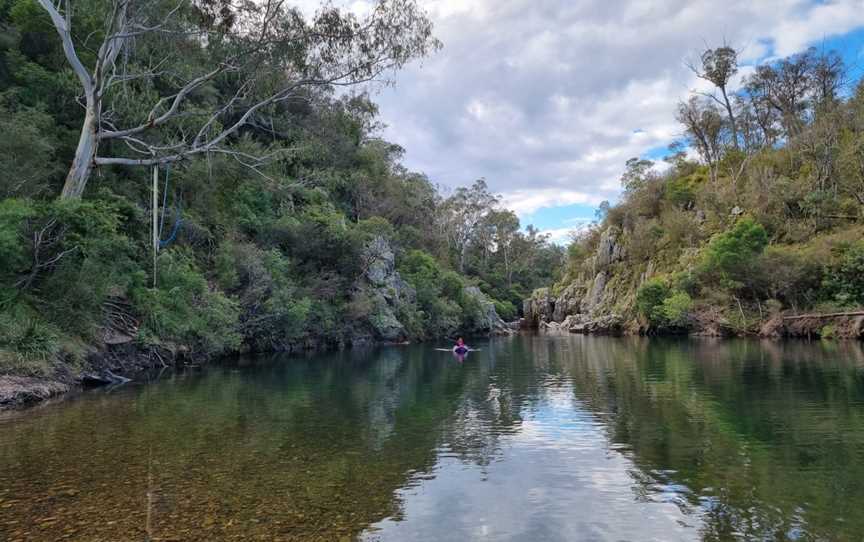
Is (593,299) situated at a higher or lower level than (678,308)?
higher

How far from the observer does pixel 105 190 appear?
24.9m

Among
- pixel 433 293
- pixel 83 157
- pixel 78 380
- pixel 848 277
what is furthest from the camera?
pixel 433 293

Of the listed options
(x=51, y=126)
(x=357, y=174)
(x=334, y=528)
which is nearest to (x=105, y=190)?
(x=51, y=126)

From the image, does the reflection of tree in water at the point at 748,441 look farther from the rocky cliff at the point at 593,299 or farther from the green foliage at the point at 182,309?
the rocky cliff at the point at 593,299

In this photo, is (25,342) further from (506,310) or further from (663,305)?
(506,310)

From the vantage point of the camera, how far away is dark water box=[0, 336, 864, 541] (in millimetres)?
6457

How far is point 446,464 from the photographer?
30.0 ft

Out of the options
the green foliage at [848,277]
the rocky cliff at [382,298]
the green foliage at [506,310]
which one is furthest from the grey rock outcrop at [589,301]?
the green foliage at [848,277]

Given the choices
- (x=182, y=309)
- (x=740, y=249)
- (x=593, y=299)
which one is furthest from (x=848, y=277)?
(x=182, y=309)

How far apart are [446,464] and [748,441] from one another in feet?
18.1

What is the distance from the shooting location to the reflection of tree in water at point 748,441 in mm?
6543

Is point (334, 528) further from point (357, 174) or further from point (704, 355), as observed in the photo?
point (357, 174)

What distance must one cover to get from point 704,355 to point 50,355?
2820 cm

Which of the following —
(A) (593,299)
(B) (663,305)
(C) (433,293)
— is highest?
(C) (433,293)
